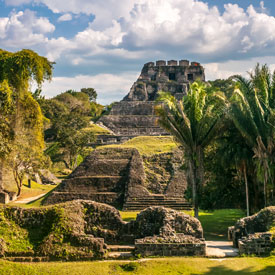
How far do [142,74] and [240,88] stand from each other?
44.2m

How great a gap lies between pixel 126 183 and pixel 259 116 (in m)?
10.6

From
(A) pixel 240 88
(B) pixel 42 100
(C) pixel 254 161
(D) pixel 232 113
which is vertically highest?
(B) pixel 42 100

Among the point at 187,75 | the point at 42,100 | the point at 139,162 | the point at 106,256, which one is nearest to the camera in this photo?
the point at 106,256

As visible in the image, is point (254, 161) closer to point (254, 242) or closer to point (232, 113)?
point (232, 113)

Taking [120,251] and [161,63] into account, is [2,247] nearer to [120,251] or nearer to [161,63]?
[120,251]

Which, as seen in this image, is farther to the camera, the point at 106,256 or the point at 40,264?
the point at 106,256

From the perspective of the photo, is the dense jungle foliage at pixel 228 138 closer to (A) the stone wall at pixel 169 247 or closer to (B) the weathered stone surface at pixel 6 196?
(B) the weathered stone surface at pixel 6 196

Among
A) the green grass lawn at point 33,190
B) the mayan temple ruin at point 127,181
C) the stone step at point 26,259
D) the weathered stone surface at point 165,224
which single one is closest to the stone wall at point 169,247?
the weathered stone surface at point 165,224

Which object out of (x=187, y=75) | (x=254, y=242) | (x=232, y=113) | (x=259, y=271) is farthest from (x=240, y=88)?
(x=187, y=75)

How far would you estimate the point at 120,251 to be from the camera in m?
10.2

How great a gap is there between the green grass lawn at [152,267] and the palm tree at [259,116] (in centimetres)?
459

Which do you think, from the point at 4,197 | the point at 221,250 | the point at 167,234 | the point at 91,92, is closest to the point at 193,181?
the point at 221,250

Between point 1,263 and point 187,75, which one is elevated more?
point 187,75

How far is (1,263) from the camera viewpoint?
26.9 feet
